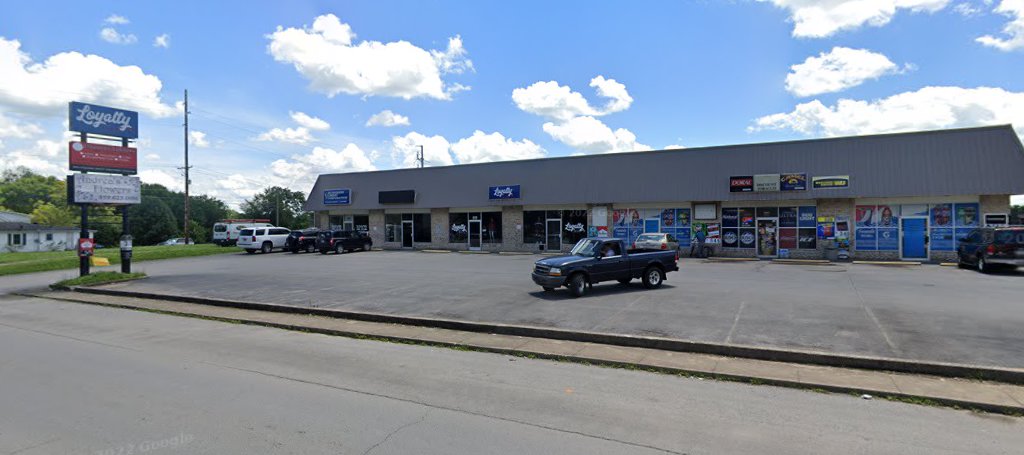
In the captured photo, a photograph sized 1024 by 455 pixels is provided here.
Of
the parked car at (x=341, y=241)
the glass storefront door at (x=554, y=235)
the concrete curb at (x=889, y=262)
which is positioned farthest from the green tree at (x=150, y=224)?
the concrete curb at (x=889, y=262)

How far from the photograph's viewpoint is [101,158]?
2033 cm

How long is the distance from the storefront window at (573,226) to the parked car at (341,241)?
14.0 meters

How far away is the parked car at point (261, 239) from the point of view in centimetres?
3541

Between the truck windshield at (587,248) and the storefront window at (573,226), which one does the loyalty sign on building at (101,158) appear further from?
the storefront window at (573,226)

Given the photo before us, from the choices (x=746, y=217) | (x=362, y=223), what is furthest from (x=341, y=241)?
(x=746, y=217)

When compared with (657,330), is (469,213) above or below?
above

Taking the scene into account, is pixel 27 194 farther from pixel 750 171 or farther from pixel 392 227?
pixel 750 171

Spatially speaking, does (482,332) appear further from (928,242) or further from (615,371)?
(928,242)

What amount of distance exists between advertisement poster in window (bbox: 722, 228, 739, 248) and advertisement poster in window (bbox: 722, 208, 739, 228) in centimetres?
25

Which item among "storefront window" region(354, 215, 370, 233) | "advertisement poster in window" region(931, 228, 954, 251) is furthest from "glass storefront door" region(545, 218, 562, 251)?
"advertisement poster in window" region(931, 228, 954, 251)

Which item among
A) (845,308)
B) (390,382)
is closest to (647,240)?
(845,308)

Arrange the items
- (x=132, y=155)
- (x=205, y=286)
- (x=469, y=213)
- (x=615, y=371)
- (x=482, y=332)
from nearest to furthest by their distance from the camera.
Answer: (x=615, y=371)
(x=482, y=332)
(x=205, y=286)
(x=132, y=155)
(x=469, y=213)

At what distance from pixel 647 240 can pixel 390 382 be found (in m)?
20.0

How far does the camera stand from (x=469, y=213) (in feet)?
117
